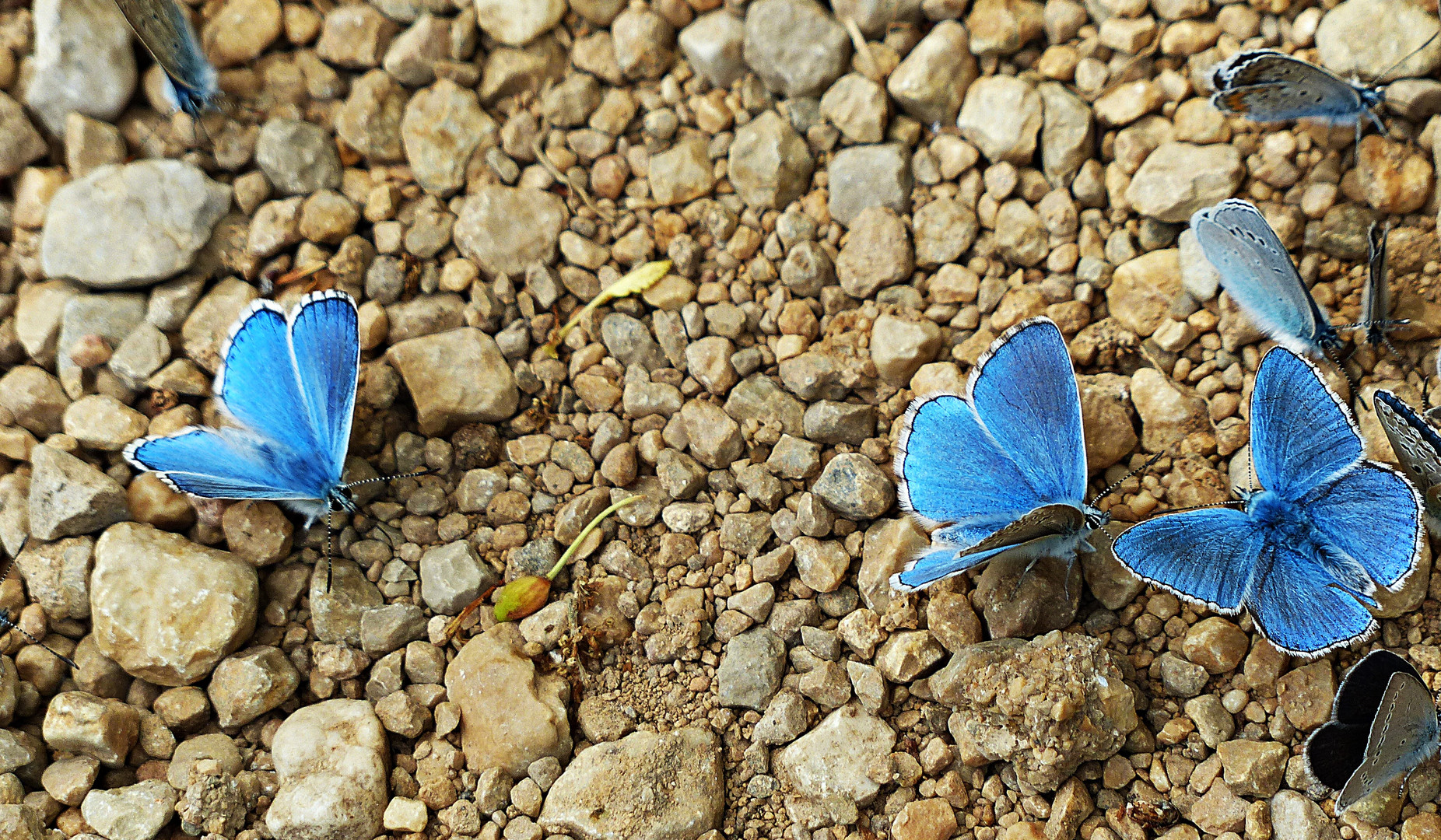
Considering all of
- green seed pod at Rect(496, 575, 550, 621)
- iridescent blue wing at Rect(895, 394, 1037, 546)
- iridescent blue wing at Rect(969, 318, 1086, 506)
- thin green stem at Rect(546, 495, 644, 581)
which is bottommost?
green seed pod at Rect(496, 575, 550, 621)

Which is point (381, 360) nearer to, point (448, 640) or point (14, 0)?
point (448, 640)

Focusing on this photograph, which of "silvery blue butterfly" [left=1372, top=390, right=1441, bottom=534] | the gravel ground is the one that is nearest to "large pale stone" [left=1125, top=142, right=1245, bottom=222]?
the gravel ground

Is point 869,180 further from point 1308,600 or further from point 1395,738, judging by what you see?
point 1395,738

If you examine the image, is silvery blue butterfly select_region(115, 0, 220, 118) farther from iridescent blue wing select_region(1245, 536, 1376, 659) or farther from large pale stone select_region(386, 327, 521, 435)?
iridescent blue wing select_region(1245, 536, 1376, 659)

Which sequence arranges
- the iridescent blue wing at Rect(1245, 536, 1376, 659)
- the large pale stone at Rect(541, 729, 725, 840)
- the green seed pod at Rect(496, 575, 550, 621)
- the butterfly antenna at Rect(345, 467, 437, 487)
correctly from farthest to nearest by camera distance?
the butterfly antenna at Rect(345, 467, 437, 487) → the green seed pod at Rect(496, 575, 550, 621) → the large pale stone at Rect(541, 729, 725, 840) → the iridescent blue wing at Rect(1245, 536, 1376, 659)

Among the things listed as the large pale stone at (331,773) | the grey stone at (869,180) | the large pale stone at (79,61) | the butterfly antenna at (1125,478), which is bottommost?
the large pale stone at (331,773)

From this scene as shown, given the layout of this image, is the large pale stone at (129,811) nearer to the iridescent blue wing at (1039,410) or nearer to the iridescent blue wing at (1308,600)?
the iridescent blue wing at (1039,410)

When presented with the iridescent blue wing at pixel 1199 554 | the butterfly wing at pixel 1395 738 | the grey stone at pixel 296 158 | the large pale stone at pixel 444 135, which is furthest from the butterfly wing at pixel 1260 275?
the grey stone at pixel 296 158
